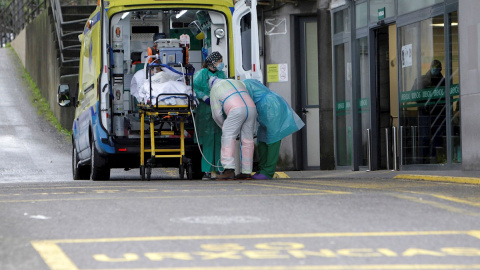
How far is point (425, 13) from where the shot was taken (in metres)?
16.2

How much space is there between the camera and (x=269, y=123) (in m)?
14.7

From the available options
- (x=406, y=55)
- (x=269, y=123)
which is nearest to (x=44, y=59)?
(x=406, y=55)

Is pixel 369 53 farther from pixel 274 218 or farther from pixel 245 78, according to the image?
pixel 274 218

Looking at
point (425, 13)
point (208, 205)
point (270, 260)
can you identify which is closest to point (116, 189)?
point (208, 205)

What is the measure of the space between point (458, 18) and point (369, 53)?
3.14m

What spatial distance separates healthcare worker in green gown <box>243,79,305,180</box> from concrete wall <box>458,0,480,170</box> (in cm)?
232

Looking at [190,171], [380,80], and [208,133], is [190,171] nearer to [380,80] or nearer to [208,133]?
[208,133]

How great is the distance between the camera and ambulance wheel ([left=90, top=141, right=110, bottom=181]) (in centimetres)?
1499

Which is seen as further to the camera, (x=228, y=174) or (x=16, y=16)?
(x=16, y=16)

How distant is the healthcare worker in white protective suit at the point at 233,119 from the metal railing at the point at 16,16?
69.0 feet

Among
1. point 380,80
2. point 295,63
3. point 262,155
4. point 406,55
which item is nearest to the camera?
point 262,155

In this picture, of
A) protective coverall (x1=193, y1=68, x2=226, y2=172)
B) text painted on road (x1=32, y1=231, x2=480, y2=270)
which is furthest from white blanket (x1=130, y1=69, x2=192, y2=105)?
text painted on road (x1=32, y1=231, x2=480, y2=270)

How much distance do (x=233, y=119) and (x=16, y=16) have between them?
1094 inches

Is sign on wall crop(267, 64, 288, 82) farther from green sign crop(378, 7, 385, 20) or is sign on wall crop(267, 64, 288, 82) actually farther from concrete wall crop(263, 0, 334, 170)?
green sign crop(378, 7, 385, 20)
